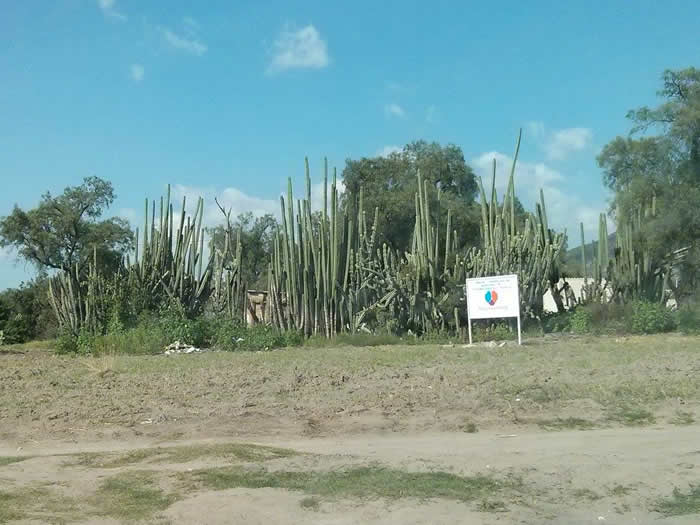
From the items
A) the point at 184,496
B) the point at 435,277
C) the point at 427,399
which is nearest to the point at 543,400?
the point at 427,399

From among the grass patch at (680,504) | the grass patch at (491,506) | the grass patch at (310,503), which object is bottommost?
the grass patch at (680,504)

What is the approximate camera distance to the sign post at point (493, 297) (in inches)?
839

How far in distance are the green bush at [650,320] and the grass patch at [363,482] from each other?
51.8ft

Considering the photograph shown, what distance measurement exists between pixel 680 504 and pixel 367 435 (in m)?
4.38

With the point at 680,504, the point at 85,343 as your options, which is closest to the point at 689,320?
the point at 680,504

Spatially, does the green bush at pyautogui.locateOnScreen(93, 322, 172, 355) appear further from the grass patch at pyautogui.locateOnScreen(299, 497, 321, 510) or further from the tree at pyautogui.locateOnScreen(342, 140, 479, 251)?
the tree at pyautogui.locateOnScreen(342, 140, 479, 251)

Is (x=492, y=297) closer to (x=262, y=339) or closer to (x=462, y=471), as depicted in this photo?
(x=262, y=339)

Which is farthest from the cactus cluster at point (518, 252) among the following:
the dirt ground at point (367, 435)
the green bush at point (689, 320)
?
the dirt ground at point (367, 435)

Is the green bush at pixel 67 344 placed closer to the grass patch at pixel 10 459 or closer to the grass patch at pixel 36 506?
the grass patch at pixel 10 459

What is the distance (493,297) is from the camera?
21.7 m

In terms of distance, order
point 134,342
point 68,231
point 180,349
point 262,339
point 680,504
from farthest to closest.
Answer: point 68,231 < point 262,339 < point 134,342 < point 180,349 < point 680,504

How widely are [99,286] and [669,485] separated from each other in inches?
844

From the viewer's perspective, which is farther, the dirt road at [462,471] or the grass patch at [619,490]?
the grass patch at [619,490]

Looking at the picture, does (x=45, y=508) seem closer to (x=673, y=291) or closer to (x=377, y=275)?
(x=377, y=275)
